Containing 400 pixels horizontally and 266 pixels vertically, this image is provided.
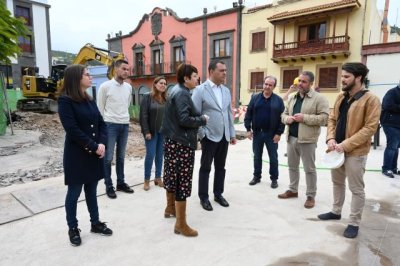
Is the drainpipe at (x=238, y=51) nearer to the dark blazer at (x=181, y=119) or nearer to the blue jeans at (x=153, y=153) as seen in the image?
the blue jeans at (x=153, y=153)

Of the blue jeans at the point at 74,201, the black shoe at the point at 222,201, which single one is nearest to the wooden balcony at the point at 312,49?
the black shoe at the point at 222,201

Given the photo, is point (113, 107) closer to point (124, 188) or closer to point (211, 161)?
point (124, 188)

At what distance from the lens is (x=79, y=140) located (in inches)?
105

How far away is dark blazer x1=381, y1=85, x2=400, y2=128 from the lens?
5.02 meters

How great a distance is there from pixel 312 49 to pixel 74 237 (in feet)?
59.2

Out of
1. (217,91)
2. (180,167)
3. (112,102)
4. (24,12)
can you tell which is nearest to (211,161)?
(180,167)

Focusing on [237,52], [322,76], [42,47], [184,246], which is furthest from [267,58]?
[42,47]

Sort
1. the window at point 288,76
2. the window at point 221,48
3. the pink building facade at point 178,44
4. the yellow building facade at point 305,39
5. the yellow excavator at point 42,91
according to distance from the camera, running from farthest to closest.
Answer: the window at point 221,48 → the pink building facade at point 178,44 → the window at point 288,76 → the yellow building facade at point 305,39 → the yellow excavator at point 42,91

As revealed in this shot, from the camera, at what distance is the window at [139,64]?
27.5 meters

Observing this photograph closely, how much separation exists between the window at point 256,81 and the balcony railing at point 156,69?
6959 mm

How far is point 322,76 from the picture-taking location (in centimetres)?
1786

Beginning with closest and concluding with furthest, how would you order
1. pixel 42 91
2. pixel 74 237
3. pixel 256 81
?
pixel 74 237
pixel 42 91
pixel 256 81

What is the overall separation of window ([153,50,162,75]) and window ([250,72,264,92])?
29.5 ft

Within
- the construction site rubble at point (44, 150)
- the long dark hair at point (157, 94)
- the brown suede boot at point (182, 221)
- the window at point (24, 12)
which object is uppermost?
the window at point (24, 12)
